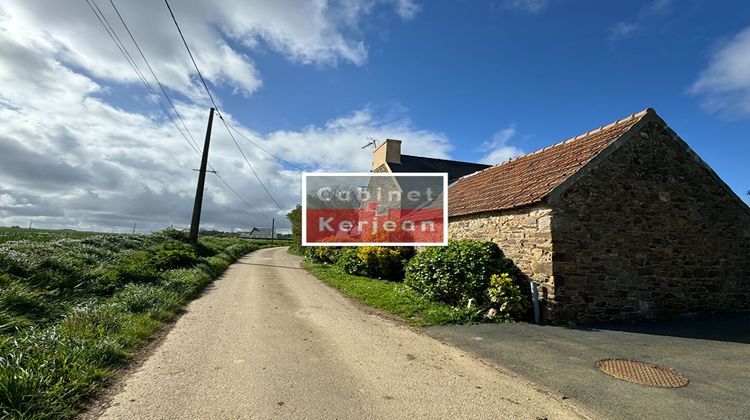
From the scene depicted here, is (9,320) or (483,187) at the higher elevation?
(483,187)

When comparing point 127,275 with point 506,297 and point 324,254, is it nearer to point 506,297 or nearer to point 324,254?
point 506,297

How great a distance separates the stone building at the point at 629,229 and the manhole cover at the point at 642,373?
2.14 metres

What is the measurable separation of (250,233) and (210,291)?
89.7 m

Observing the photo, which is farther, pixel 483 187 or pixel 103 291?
pixel 483 187

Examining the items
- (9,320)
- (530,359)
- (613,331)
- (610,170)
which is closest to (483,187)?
(610,170)

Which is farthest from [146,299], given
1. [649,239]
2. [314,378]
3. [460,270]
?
[649,239]

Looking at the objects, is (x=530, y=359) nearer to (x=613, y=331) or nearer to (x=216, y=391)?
(x=613, y=331)

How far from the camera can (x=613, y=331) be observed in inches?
277

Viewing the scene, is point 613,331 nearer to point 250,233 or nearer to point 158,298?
point 158,298

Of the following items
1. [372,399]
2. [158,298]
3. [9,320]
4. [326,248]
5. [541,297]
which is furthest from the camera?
[326,248]

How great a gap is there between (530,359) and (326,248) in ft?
55.6

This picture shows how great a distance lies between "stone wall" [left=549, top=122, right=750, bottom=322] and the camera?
758cm

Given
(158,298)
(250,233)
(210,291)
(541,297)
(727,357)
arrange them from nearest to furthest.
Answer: (727,357), (541,297), (158,298), (210,291), (250,233)

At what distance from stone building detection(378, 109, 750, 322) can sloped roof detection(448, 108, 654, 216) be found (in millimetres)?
54
